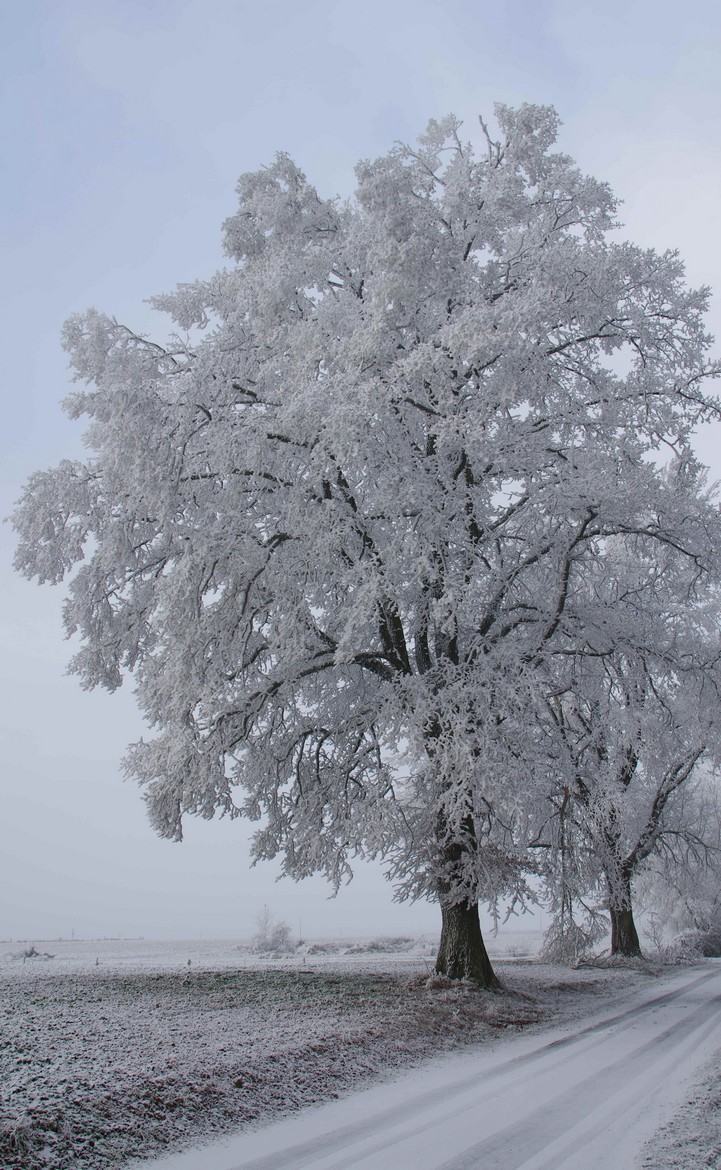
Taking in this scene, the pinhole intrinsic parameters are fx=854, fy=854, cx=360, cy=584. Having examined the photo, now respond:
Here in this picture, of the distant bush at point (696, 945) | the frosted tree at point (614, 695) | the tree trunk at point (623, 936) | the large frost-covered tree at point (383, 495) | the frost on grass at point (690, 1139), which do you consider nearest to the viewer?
the frost on grass at point (690, 1139)

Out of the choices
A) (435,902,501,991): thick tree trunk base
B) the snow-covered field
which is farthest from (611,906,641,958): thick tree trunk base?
(435,902,501,991): thick tree trunk base

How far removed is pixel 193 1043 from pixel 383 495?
6.75 metres

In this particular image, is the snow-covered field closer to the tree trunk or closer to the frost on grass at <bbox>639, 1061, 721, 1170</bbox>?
the frost on grass at <bbox>639, 1061, 721, 1170</bbox>

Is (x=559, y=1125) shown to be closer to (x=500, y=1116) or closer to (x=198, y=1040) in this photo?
(x=500, y=1116)

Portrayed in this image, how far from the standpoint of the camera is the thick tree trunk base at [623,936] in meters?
21.9

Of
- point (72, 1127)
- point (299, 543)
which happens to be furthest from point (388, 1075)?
point (299, 543)

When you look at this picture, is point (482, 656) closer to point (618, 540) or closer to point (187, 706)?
point (187, 706)

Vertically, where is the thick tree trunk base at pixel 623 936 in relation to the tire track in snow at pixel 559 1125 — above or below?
below

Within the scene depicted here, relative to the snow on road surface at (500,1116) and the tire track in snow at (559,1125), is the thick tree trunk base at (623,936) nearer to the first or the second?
the snow on road surface at (500,1116)

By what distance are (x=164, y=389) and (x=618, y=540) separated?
13.2 m

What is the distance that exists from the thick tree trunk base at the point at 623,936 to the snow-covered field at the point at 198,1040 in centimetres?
766

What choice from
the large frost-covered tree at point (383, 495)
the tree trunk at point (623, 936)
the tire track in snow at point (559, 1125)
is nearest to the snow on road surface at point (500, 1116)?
the tire track in snow at point (559, 1125)

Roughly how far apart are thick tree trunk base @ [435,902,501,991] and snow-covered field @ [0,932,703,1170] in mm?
508

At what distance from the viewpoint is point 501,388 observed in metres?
11.3
